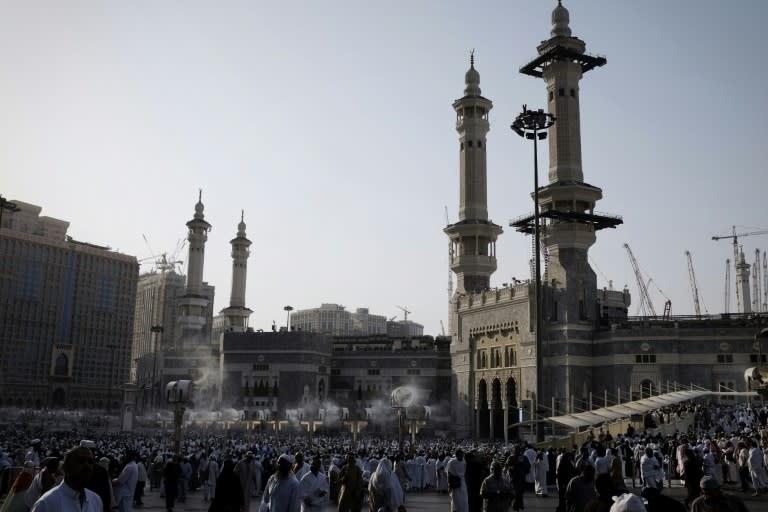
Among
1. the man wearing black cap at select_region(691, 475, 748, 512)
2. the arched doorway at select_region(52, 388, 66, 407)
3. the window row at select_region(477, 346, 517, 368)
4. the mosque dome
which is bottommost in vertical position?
the arched doorway at select_region(52, 388, 66, 407)

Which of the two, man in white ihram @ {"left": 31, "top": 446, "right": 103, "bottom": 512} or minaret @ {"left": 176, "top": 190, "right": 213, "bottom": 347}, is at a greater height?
minaret @ {"left": 176, "top": 190, "right": 213, "bottom": 347}

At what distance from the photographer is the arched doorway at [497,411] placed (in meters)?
53.2

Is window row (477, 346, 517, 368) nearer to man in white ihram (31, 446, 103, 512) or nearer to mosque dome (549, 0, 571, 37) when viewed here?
mosque dome (549, 0, 571, 37)

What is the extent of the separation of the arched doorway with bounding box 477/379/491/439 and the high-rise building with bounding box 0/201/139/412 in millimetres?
65996

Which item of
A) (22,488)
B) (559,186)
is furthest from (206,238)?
(22,488)

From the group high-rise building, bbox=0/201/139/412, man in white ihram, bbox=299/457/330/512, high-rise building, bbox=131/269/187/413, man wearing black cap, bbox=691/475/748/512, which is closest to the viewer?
man wearing black cap, bbox=691/475/748/512

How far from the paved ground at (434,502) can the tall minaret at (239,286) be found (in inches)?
2219

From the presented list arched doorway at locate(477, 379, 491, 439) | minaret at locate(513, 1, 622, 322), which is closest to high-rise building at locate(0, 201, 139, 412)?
arched doorway at locate(477, 379, 491, 439)

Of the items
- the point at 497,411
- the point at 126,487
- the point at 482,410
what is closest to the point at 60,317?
the point at 482,410

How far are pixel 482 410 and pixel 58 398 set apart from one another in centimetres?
6858

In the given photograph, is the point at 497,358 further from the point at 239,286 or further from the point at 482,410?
the point at 239,286

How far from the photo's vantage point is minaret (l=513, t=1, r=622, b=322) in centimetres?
4653

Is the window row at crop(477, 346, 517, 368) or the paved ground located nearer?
the paved ground

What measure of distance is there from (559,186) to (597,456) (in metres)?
32.5
